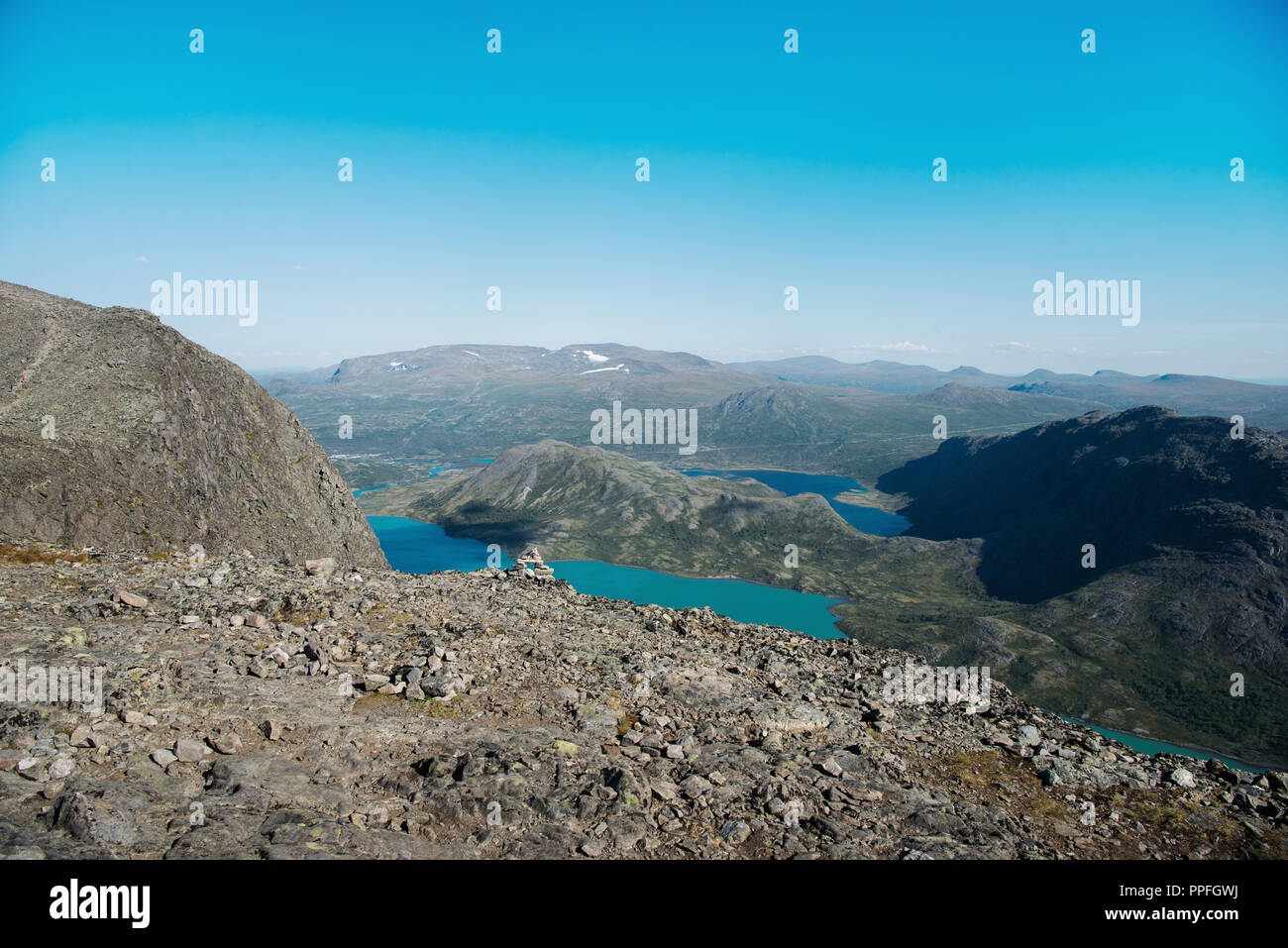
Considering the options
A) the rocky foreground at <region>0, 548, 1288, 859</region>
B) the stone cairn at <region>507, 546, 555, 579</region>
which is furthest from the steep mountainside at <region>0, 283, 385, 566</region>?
the rocky foreground at <region>0, 548, 1288, 859</region>

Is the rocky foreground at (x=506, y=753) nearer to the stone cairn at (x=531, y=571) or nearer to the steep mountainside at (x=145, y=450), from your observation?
the stone cairn at (x=531, y=571)

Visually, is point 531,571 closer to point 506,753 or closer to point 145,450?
point 506,753
